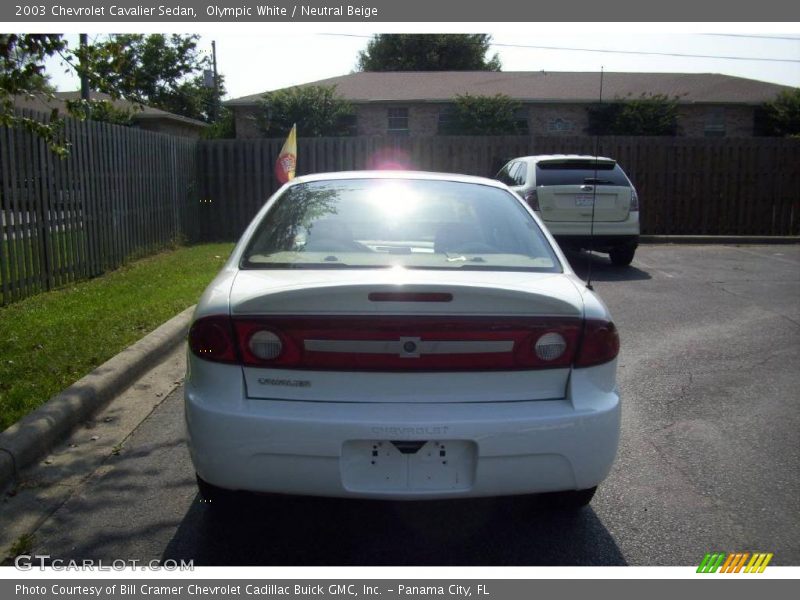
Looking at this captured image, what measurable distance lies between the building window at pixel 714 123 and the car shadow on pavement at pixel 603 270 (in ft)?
53.9

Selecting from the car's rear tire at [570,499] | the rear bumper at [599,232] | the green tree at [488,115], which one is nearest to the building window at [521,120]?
the green tree at [488,115]

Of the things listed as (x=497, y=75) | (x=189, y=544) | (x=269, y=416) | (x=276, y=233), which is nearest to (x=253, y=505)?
(x=189, y=544)

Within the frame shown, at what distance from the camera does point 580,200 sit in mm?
11656

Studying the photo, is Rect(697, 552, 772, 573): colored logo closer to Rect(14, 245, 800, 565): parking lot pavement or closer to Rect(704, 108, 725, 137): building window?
Rect(14, 245, 800, 565): parking lot pavement

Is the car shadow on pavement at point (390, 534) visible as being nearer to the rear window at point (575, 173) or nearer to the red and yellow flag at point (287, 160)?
the rear window at point (575, 173)

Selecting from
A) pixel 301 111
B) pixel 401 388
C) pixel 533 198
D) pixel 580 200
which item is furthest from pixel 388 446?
pixel 301 111

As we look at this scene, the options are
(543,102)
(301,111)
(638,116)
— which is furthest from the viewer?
(543,102)

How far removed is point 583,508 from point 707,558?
65 centimetres

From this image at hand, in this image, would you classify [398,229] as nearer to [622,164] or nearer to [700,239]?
[700,239]

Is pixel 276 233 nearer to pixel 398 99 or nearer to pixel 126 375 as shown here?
pixel 126 375

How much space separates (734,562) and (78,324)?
5.87 m

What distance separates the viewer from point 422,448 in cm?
317

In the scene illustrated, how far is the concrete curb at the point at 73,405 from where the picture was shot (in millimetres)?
4253

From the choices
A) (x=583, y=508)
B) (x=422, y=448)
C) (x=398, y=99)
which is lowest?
(x=583, y=508)
